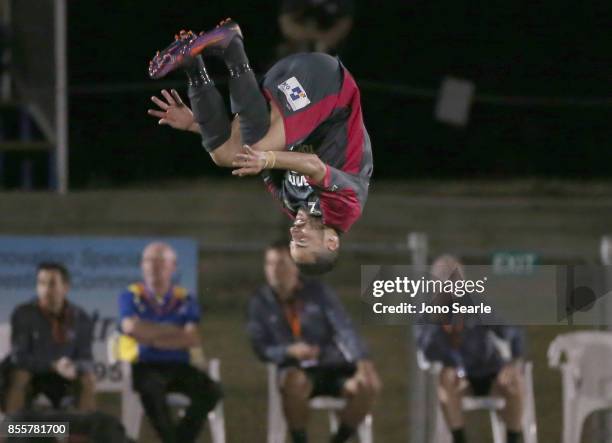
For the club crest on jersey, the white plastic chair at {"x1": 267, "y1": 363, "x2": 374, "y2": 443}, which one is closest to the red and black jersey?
the club crest on jersey

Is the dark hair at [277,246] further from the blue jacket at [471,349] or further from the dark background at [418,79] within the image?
the dark background at [418,79]

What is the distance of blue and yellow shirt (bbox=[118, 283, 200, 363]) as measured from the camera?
8.16 metres

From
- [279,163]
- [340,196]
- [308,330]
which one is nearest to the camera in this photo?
[279,163]

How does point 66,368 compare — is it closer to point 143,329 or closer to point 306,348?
point 143,329

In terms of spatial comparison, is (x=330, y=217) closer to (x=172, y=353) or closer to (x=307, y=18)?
(x=307, y=18)

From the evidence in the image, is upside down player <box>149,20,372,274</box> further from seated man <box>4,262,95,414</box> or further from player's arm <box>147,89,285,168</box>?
seated man <box>4,262,95,414</box>

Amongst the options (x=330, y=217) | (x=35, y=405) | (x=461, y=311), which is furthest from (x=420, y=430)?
(x=330, y=217)

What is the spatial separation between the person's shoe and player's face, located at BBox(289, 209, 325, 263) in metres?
0.92

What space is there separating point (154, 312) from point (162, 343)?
0.60ft

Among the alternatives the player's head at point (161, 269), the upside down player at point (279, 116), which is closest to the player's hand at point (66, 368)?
the player's head at point (161, 269)

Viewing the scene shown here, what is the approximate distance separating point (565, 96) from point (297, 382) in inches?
291

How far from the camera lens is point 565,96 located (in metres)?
14.7

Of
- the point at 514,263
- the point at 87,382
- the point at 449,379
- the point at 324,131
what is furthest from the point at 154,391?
the point at 324,131

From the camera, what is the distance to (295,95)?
192 inches
